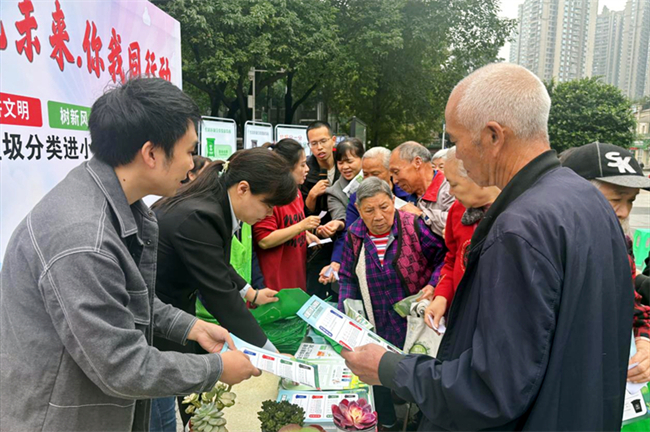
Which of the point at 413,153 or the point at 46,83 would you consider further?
the point at 413,153

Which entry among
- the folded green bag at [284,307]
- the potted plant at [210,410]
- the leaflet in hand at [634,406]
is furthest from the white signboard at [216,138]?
the leaflet in hand at [634,406]

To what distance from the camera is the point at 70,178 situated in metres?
1.08

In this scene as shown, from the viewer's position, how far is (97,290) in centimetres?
97

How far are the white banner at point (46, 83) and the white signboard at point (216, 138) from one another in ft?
11.6

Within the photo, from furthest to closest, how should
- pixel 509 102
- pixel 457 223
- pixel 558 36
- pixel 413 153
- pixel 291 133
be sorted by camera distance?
pixel 558 36, pixel 291 133, pixel 413 153, pixel 457 223, pixel 509 102

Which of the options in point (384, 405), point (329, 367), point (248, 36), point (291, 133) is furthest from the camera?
point (248, 36)

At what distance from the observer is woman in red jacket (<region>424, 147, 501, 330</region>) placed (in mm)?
1905

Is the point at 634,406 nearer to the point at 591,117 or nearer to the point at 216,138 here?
the point at 216,138

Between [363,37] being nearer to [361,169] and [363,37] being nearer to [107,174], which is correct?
[361,169]

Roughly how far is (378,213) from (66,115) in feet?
5.17

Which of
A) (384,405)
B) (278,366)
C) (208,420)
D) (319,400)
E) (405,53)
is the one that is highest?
(405,53)

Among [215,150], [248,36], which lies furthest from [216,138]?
[248,36]

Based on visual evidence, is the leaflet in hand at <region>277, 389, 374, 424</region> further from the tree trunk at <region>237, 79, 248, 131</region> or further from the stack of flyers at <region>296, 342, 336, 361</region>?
the tree trunk at <region>237, 79, 248, 131</region>

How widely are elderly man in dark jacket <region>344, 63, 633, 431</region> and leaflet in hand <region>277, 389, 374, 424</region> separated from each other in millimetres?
603
